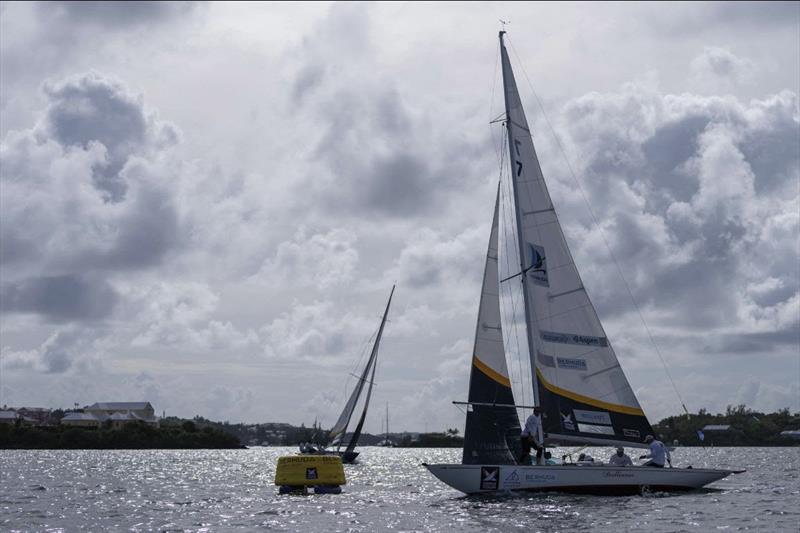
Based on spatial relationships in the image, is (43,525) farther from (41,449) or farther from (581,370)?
(41,449)

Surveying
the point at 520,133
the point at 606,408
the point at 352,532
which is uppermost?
the point at 520,133

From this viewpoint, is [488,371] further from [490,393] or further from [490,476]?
[490,476]

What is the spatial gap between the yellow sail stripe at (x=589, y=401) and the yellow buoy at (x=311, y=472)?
11.8 metres

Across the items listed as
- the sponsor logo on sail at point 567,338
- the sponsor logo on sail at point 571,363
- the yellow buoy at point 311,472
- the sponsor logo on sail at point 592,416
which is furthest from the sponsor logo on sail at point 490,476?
the yellow buoy at point 311,472

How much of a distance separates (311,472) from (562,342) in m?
14.2

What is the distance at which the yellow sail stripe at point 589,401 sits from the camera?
133ft

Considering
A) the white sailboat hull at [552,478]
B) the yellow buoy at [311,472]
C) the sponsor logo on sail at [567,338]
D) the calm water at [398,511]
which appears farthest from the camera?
the yellow buoy at [311,472]

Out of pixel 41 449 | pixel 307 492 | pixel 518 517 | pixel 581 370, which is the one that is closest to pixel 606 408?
pixel 581 370

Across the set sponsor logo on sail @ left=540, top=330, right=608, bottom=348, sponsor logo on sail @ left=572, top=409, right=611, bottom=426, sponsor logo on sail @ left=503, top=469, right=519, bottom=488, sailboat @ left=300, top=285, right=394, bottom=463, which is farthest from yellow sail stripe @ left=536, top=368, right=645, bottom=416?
sailboat @ left=300, top=285, right=394, bottom=463

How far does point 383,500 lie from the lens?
4609 centimetres

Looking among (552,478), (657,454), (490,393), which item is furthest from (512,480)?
(657,454)

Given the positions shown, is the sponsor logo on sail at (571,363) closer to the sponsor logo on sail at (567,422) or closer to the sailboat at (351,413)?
the sponsor logo on sail at (567,422)

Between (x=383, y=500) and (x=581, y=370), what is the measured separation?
11403mm

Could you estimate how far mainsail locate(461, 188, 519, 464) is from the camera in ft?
129
